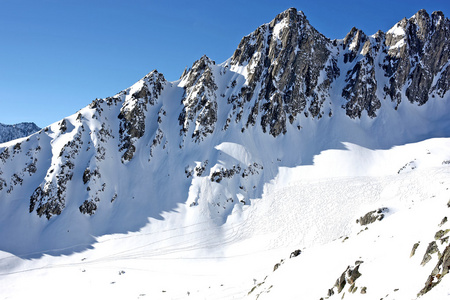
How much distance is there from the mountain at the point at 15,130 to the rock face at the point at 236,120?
93843 mm

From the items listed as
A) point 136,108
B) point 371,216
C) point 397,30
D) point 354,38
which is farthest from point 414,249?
point 397,30

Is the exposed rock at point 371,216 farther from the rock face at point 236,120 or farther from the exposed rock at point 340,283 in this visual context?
the exposed rock at point 340,283

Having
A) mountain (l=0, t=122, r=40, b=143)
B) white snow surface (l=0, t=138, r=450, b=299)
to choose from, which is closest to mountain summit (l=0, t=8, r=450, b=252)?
white snow surface (l=0, t=138, r=450, b=299)

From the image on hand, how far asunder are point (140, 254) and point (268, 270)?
24765 mm

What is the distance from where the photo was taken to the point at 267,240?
4947cm

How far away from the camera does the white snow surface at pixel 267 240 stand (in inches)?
963

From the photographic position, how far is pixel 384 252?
688 inches

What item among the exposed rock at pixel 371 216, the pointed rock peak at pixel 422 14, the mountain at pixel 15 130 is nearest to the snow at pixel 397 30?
the pointed rock peak at pixel 422 14

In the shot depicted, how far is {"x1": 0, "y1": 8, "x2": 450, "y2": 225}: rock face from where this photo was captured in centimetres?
6212

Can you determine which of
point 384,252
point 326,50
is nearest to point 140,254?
point 384,252

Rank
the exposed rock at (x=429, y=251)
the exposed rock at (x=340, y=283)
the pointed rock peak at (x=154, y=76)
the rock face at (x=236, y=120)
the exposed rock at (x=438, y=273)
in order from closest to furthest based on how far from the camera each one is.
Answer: the exposed rock at (x=438, y=273) → the exposed rock at (x=429, y=251) → the exposed rock at (x=340, y=283) → the rock face at (x=236, y=120) → the pointed rock peak at (x=154, y=76)

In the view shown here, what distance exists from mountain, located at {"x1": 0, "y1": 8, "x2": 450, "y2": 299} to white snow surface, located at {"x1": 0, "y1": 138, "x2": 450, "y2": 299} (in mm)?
359

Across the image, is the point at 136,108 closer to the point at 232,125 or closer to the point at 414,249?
the point at 232,125

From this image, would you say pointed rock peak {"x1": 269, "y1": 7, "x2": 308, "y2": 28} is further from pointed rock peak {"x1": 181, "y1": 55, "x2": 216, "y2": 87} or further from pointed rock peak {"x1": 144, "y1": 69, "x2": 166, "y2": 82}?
pointed rock peak {"x1": 144, "y1": 69, "x2": 166, "y2": 82}
